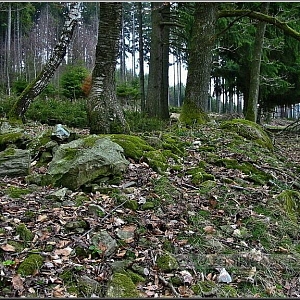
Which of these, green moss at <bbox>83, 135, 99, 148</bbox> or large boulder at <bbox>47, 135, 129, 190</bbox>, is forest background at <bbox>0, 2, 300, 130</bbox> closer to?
green moss at <bbox>83, 135, 99, 148</bbox>

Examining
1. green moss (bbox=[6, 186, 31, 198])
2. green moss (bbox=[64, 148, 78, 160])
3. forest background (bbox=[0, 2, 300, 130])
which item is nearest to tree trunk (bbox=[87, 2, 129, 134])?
forest background (bbox=[0, 2, 300, 130])

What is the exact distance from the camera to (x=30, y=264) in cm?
266

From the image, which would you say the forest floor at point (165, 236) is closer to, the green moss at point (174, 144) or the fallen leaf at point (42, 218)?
the fallen leaf at point (42, 218)

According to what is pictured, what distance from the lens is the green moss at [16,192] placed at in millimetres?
3809

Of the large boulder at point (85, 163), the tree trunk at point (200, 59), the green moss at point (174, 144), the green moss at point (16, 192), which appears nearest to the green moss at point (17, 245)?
the green moss at point (16, 192)

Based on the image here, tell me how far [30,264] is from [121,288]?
0.67 meters

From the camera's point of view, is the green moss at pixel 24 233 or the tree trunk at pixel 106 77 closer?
the green moss at pixel 24 233

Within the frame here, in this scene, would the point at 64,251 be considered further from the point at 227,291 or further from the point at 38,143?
the point at 38,143

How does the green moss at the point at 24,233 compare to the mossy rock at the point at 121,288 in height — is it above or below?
above

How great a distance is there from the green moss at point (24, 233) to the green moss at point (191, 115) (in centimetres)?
548

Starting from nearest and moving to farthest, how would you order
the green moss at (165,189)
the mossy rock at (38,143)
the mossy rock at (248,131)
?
the green moss at (165,189) → the mossy rock at (38,143) → the mossy rock at (248,131)

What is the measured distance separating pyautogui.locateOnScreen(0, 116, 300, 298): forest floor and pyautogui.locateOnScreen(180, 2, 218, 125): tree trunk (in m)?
3.63

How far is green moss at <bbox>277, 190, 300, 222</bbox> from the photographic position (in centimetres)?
434

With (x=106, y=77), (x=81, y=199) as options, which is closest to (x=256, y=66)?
(x=106, y=77)
